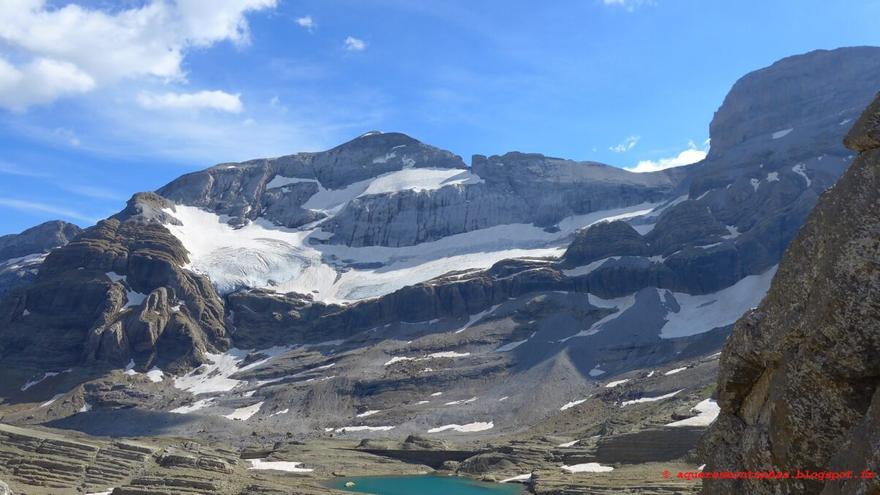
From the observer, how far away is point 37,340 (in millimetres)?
179625

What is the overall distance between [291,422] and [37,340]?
2854 inches

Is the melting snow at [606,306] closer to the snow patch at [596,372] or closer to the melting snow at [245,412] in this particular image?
the snow patch at [596,372]

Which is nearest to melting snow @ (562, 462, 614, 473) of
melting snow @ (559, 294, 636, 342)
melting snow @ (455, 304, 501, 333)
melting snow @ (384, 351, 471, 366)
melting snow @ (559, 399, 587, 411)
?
melting snow @ (559, 399, 587, 411)

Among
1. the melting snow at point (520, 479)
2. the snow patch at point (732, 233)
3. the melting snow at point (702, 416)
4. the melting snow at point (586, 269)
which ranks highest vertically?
A: the snow patch at point (732, 233)

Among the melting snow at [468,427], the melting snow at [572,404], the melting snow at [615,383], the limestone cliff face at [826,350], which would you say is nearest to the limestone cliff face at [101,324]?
the melting snow at [468,427]

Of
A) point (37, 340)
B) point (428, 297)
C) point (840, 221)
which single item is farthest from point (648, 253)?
point (840, 221)

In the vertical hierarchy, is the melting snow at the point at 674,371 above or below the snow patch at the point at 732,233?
below

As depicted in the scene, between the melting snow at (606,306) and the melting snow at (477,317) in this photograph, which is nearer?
the melting snow at (606,306)

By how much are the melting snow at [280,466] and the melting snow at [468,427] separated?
3621 cm

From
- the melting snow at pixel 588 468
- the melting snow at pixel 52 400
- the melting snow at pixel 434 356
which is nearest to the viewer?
Answer: the melting snow at pixel 588 468

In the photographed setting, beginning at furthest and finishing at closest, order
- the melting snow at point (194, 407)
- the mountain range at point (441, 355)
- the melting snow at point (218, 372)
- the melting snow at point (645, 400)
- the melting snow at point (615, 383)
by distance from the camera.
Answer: the melting snow at point (218, 372) < the melting snow at point (194, 407) < the melting snow at point (615, 383) < the mountain range at point (441, 355) < the melting snow at point (645, 400)

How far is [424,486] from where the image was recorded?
297 ft

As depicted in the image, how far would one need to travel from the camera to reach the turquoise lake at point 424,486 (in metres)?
Result: 84.4

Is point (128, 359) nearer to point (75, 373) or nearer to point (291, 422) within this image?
point (75, 373)
